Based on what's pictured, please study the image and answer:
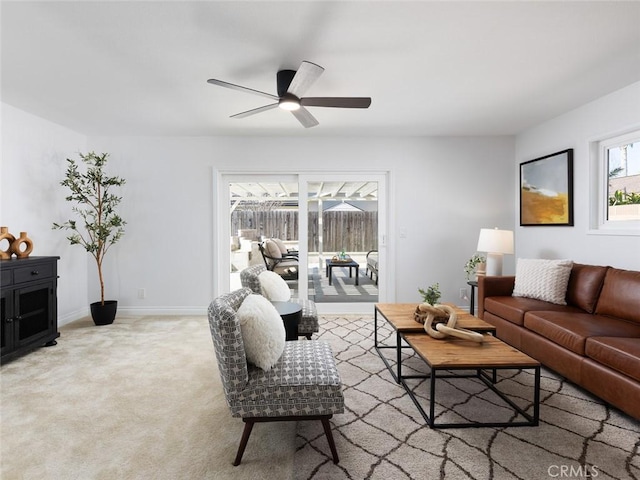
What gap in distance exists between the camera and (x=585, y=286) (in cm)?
309

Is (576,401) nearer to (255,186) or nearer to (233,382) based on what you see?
(233,382)

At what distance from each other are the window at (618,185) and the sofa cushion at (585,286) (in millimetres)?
443

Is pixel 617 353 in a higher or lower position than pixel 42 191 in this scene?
lower

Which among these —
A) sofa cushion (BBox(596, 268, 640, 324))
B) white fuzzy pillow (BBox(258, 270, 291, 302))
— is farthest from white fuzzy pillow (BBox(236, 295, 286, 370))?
sofa cushion (BBox(596, 268, 640, 324))

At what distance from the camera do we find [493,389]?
2.50m

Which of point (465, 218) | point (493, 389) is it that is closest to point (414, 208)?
point (465, 218)

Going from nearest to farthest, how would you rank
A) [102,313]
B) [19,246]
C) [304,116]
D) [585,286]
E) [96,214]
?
[304,116] → [585,286] → [19,246] → [102,313] → [96,214]

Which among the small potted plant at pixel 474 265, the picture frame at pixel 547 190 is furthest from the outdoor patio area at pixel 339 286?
the picture frame at pixel 547 190

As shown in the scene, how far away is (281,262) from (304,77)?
300 cm

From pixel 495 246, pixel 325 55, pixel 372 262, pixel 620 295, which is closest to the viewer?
pixel 325 55

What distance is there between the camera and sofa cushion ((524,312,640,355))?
240cm

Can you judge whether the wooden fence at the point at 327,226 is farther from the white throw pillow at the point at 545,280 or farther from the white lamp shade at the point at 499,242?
the white throw pillow at the point at 545,280

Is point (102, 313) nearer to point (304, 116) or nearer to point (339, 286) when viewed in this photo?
point (339, 286)

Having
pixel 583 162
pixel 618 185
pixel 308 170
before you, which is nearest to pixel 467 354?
pixel 618 185
